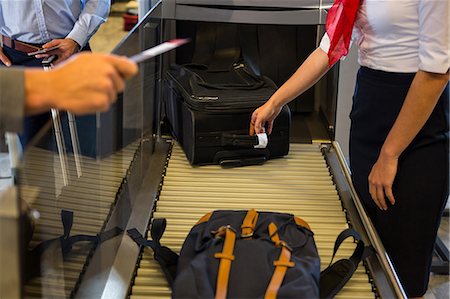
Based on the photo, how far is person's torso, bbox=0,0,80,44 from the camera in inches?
91.5

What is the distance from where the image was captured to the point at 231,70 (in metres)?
2.67

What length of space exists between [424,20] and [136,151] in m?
0.93

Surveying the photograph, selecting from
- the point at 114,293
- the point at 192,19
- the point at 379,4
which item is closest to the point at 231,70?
the point at 192,19

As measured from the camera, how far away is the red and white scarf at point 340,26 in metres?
1.70

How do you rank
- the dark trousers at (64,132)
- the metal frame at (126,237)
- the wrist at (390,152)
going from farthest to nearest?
the wrist at (390,152)
the metal frame at (126,237)
the dark trousers at (64,132)

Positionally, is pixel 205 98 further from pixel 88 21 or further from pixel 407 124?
pixel 407 124

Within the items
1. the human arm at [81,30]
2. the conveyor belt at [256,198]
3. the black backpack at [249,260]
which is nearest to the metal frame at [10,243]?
the black backpack at [249,260]

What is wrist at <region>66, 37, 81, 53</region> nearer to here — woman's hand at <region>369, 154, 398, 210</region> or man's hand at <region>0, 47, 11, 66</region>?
man's hand at <region>0, 47, 11, 66</region>

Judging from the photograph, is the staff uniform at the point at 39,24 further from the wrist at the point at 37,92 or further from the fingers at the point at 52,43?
the wrist at the point at 37,92

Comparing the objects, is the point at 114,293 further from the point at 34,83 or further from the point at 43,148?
the point at 34,83

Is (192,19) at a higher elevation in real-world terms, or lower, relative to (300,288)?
higher

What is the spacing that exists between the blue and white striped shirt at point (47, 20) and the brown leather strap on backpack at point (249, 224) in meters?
1.18

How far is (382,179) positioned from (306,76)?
39cm

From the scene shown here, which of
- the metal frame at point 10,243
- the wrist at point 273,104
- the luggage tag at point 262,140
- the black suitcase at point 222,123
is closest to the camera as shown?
the metal frame at point 10,243
